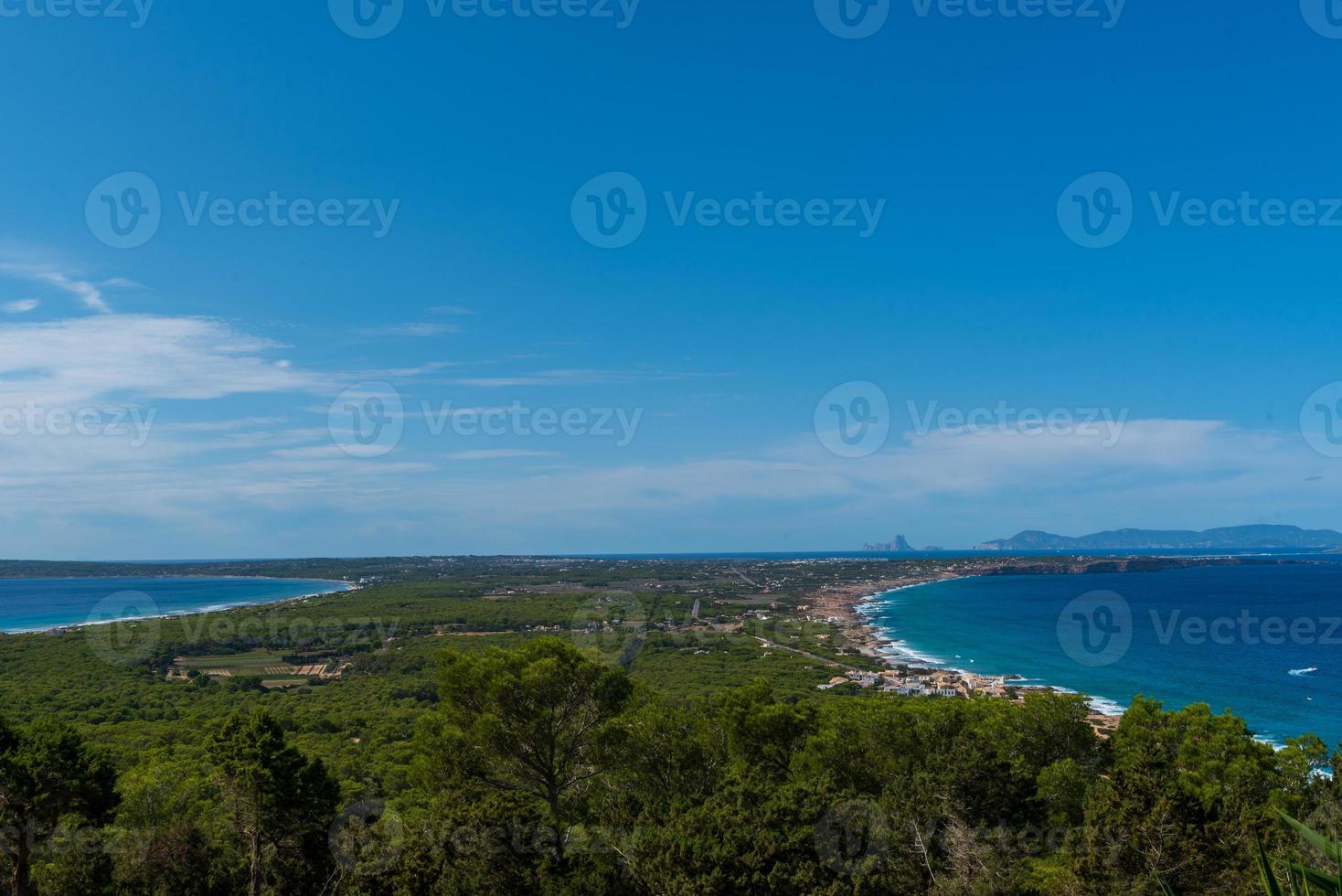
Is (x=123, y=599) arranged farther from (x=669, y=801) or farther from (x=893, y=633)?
(x=669, y=801)

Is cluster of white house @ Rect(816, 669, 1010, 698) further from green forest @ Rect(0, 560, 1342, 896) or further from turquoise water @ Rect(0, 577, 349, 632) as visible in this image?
turquoise water @ Rect(0, 577, 349, 632)

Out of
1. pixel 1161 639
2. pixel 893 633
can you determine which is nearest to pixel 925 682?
pixel 893 633

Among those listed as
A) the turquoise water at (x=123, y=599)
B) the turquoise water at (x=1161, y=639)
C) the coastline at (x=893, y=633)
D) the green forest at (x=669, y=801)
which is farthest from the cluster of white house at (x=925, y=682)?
the turquoise water at (x=123, y=599)

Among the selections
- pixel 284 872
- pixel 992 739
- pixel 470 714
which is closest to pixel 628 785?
pixel 470 714

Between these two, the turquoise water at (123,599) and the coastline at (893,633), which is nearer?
the coastline at (893,633)

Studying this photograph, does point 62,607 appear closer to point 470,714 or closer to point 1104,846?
point 470,714

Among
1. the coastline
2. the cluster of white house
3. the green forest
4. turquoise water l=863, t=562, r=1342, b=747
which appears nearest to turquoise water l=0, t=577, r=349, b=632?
the coastline

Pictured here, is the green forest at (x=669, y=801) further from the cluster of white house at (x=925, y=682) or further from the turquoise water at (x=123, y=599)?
the turquoise water at (x=123, y=599)
